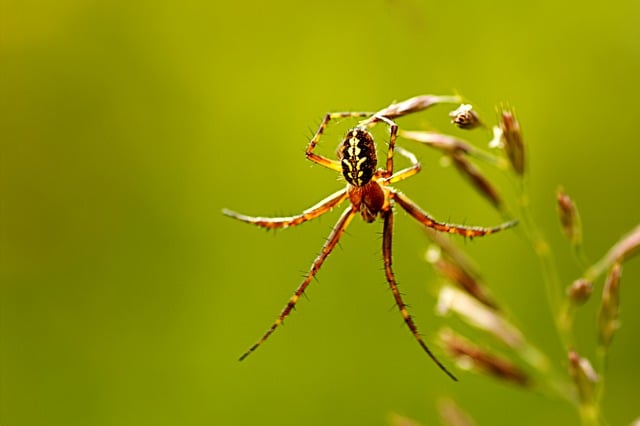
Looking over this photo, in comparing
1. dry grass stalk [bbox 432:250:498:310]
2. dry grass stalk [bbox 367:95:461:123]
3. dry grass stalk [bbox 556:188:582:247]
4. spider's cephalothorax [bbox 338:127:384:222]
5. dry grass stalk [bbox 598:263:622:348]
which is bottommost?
dry grass stalk [bbox 598:263:622:348]

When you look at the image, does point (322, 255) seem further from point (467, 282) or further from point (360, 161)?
point (467, 282)

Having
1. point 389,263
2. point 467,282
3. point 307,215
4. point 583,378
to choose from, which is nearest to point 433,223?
point 389,263

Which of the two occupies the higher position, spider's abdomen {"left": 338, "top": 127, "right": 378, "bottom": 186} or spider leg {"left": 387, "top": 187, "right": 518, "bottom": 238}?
spider's abdomen {"left": 338, "top": 127, "right": 378, "bottom": 186}

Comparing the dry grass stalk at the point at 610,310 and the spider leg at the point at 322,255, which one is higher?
the spider leg at the point at 322,255

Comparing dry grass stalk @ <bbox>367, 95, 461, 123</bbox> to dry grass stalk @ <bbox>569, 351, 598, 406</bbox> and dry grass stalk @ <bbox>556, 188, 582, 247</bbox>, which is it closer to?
dry grass stalk @ <bbox>556, 188, 582, 247</bbox>

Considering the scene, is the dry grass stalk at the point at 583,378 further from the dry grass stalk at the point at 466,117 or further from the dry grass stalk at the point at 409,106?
the dry grass stalk at the point at 409,106

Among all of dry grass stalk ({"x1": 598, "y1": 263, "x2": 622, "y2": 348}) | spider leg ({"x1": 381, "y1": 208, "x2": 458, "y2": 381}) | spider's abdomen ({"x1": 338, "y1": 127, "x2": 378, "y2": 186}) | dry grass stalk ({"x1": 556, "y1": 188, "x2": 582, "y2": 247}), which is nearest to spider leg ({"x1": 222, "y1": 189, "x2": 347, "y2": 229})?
spider leg ({"x1": 381, "y1": 208, "x2": 458, "y2": 381})

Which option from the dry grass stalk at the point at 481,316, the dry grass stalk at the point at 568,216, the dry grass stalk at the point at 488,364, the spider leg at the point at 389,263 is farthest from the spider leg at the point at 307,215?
the dry grass stalk at the point at 568,216

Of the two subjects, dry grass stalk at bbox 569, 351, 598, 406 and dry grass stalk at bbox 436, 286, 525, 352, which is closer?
dry grass stalk at bbox 569, 351, 598, 406
